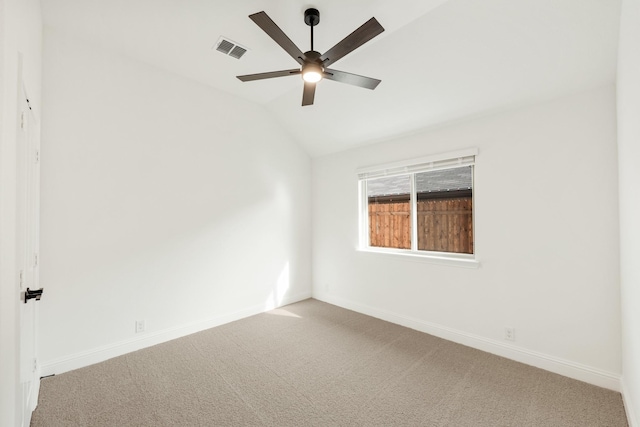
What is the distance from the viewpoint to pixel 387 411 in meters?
1.98

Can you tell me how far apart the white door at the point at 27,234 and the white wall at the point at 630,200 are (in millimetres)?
3170

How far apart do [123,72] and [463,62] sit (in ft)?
10.7

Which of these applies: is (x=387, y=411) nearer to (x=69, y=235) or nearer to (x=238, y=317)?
(x=238, y=317)

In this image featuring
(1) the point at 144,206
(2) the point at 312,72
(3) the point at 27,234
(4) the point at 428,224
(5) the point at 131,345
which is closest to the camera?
(3) the point at 27,234

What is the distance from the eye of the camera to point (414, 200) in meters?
3.59

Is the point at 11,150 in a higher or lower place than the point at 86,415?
higher

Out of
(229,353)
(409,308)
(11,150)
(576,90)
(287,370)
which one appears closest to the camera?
(11,150)

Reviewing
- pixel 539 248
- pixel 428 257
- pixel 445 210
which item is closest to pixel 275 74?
pixel 445 210

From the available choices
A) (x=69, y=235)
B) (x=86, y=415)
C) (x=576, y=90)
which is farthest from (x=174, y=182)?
(x=576, y=90)

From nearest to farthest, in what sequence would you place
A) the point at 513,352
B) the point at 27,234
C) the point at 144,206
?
1. the point at 27,234
2. the point at 513,352
3. the point at 144,206

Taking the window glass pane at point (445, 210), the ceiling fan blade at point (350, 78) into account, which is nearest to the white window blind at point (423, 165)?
the window glass pane at point (445, 210)

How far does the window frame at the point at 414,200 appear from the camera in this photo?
299 centimetres

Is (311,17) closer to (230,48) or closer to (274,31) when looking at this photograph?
(274,31)

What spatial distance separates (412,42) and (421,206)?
6.11 ft
